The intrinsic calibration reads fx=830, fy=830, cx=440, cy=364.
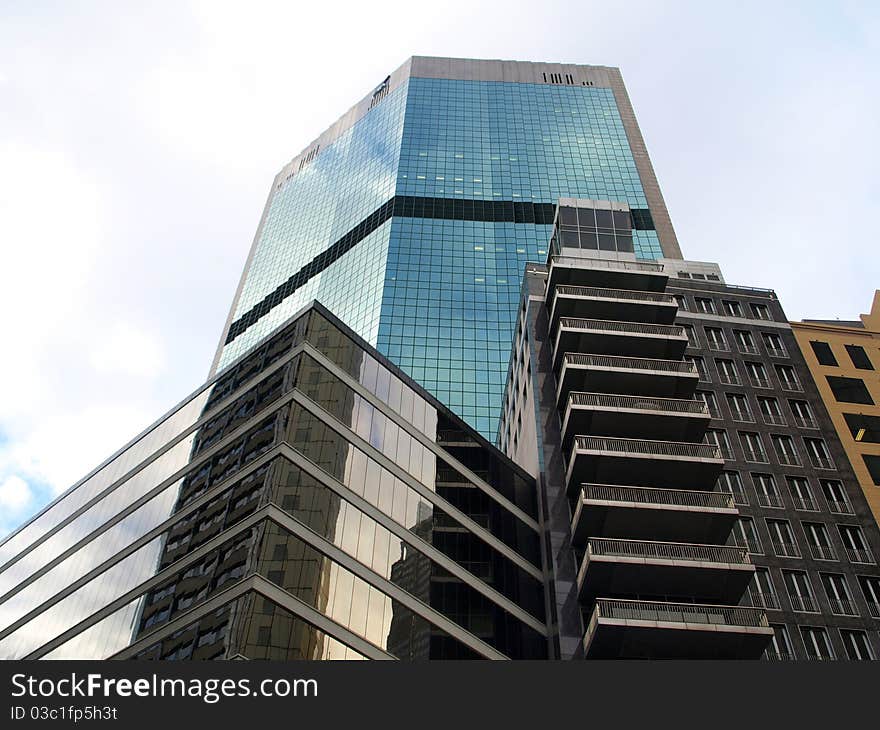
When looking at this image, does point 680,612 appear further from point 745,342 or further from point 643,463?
point 745,342

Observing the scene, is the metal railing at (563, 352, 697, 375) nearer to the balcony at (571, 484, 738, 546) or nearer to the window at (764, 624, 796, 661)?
the balcony at (571, 484, 738, 546)

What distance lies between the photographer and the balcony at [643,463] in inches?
2023

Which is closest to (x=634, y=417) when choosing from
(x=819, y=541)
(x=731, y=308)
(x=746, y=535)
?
(x=746, y=535)

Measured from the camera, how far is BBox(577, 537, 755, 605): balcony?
46.4m

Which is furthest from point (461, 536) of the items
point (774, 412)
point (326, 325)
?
point (774, 412)

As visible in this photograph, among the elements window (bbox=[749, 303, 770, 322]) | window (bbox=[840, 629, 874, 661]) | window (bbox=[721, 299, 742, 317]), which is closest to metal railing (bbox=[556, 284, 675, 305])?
window (bbox=[721, 299, 742, 317])

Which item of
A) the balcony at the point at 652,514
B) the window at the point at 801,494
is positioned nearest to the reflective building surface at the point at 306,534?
the balcony at the point at 652,514

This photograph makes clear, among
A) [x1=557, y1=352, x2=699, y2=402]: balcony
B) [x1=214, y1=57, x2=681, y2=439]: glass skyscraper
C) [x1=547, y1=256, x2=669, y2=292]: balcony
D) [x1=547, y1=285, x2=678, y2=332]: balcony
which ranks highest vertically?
[x1=214, y1=57, x2=681, y2=439]: glass skyscraper

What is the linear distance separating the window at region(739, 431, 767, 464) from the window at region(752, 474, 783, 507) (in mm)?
1440

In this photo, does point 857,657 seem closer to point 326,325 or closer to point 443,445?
point 443,445

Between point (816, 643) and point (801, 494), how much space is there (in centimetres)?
1134

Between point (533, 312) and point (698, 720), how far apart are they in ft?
153

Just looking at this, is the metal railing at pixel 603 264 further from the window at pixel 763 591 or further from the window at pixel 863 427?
the window at pixel 763 591

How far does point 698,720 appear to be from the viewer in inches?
853
